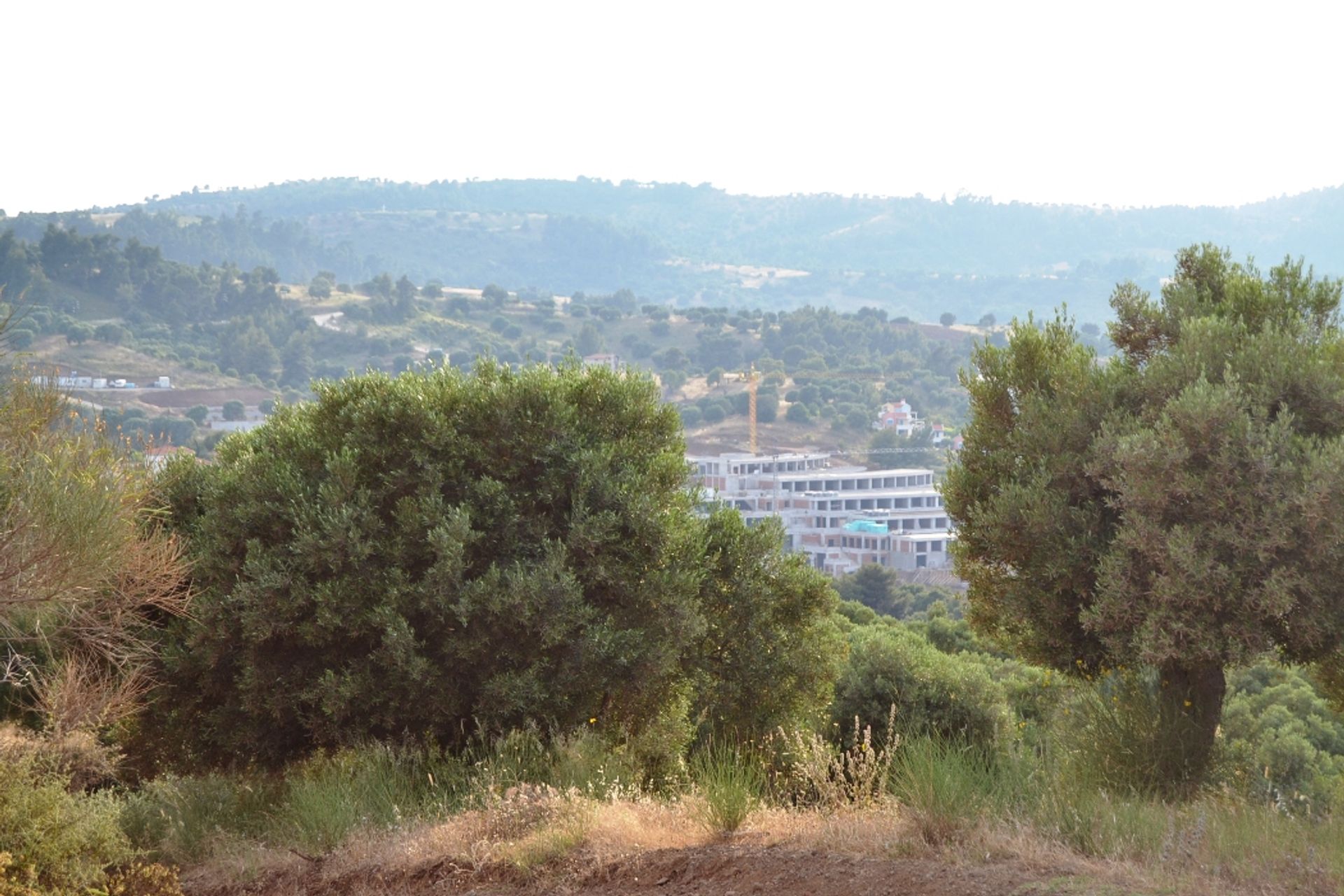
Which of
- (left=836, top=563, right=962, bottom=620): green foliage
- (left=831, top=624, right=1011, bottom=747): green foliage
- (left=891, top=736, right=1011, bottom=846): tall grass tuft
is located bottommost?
(left=836, top=563, right=962, bottom=620): green foliage

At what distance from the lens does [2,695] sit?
10859mm

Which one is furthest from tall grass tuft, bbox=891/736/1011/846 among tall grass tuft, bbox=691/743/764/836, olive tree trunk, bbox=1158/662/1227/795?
olive tree trunk, bbox=1158/662/1227/795

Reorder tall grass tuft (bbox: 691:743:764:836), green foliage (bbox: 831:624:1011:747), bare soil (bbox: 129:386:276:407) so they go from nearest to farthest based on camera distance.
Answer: tall grass tuft (bbox: 691:743:764:836)
green foliage (bbox: 831:624:1011:747)
bare soil (bbox: 129:386:276:407)

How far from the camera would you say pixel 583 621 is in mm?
9578

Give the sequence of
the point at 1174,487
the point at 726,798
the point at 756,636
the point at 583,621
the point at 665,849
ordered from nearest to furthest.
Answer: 1. the point at 665,849
2. the point at 726,798
3. the point at 1174,487
4. the point at 583,621
5. the point at 756,636

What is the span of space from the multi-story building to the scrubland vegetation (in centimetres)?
7660

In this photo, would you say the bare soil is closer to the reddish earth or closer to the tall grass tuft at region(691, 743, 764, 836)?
the reddish earth

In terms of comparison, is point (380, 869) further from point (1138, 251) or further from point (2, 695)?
point (1138, 251)

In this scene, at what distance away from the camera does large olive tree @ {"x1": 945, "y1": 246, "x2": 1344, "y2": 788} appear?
26.9 feet

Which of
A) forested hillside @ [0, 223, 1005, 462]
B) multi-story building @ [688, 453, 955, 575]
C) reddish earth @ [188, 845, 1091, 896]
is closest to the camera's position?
reddish earth @ [188, 845, 1091, 896]

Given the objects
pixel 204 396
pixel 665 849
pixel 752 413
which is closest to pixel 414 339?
pixel 204 396

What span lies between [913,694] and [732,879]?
9127 mm

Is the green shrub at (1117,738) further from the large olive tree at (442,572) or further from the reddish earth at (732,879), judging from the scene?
the large olive tree at (442,572)

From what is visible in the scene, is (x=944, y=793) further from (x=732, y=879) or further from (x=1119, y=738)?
(x=1119, y=738)
